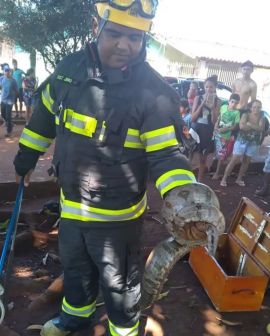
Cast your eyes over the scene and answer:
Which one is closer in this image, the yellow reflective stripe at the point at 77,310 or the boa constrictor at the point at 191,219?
the boa constrictor at the point at 191,219

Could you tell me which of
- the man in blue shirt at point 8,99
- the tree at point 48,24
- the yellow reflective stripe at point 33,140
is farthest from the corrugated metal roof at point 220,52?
the yellow reflective stripe at point 33,140

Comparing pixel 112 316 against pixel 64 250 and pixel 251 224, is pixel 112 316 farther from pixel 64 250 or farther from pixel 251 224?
pixel 251 224

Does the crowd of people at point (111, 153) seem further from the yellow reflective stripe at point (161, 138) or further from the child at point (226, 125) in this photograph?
the child at point (226, 125)

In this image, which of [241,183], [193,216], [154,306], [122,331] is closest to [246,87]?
[241,183]

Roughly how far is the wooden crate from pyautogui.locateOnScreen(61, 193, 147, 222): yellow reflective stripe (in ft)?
3.85

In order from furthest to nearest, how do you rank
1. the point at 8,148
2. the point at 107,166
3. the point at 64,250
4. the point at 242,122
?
the point at 8,148 < the point at 242,122 < the point at 64,250 < the point at 107,166

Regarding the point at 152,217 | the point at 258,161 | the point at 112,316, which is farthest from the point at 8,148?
the point at 112,316

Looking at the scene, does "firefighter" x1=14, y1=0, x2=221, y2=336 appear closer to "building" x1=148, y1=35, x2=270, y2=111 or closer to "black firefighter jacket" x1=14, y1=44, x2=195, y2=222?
"black firefighter jacket" x1=14, y1=44, x2=195, y2=222

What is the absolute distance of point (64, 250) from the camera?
7.39 ft

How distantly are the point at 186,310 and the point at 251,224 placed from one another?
105 centimetres

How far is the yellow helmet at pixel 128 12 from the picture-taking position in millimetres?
1882

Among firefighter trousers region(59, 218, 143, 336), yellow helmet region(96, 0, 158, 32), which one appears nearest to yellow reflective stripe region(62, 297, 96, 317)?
firefighter trousers region(59, 218, 143, 336)

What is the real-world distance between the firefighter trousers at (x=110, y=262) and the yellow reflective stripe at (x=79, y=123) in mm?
511

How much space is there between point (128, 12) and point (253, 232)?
2494 millimetres
